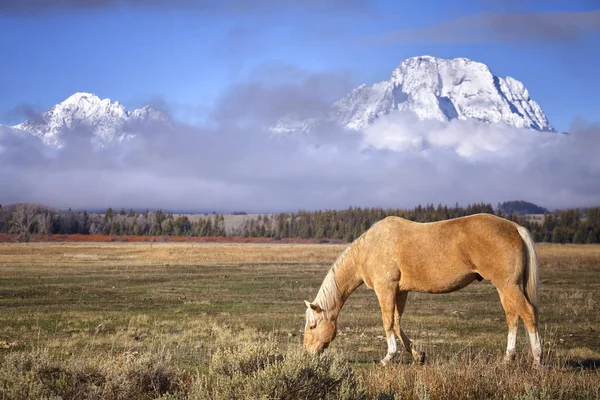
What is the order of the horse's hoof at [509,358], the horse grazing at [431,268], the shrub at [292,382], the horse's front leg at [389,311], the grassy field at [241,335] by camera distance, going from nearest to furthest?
the shrub at [292,382] < the grassy field at [241,335] < the horse's hoof at [509,358] < the horse grazing at [431,268] < the horse's front leg at [389,311]

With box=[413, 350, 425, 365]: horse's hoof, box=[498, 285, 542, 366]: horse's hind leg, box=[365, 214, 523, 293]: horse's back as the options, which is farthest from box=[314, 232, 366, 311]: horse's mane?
box=[498, 285, 542, 366]: horse's hind leg

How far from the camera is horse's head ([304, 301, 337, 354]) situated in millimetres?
11680

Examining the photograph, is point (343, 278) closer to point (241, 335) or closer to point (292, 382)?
point (241, 335)

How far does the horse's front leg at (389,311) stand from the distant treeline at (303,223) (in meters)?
124

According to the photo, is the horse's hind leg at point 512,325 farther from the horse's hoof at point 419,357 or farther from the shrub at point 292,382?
the shrub at point 292,382

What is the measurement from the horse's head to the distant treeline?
406 feet

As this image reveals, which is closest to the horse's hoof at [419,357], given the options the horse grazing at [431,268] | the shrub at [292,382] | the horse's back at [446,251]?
the horse grazing at [431,268]

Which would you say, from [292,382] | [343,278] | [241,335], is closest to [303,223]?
[241,335]

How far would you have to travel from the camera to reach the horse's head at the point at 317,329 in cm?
1168

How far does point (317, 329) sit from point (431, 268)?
2.41m

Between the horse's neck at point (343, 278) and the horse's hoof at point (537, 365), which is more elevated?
the horse's neck at point (343, 278)

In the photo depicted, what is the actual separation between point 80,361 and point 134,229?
17365 cm

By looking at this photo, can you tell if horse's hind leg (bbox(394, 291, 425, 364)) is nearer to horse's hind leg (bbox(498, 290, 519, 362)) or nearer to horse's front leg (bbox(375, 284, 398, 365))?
horse's front leg (bbox(375, 284, 398, 365))

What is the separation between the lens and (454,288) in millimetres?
11297
